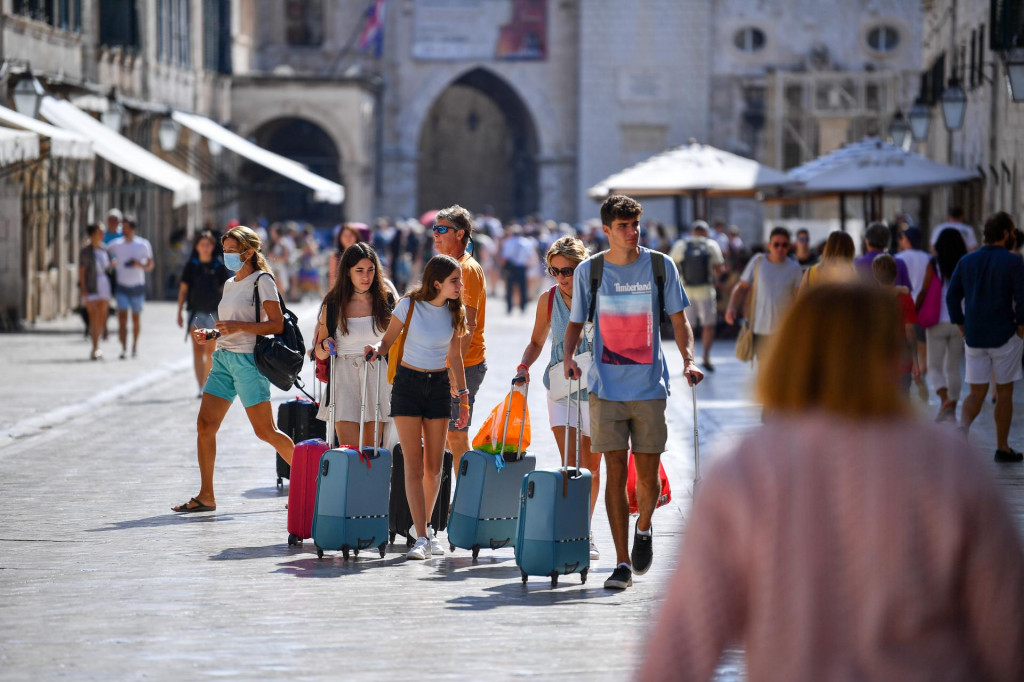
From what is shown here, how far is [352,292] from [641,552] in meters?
2.26

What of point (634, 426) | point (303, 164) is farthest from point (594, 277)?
point (303, 164)

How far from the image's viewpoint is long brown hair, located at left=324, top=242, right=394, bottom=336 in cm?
862

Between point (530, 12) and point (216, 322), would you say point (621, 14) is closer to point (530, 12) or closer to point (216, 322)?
point (530, 12)

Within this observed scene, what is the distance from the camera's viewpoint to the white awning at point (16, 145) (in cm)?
1720

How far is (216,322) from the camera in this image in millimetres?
9211

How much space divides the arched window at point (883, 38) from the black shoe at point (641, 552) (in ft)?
133

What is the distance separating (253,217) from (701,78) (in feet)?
41.7

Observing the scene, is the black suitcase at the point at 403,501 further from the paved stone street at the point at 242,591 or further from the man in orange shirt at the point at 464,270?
the paved stone street at the point at 242,591

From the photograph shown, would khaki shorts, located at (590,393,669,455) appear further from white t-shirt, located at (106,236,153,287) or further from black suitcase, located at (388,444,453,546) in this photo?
white t-shirt, located at (106,236,153,287)

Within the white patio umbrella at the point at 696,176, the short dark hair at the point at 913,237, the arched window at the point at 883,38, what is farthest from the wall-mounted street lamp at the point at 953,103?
the arched window at the point at 883,38

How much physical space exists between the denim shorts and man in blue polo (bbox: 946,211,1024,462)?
15.3ft

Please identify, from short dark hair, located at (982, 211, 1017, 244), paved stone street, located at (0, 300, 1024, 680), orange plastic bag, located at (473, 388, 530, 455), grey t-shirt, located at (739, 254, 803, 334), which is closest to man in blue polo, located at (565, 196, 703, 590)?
paved stone street, located at (0, 300, 1024, 680)

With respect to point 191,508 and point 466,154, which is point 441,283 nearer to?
point 191,508

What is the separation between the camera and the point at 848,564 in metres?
2.72
